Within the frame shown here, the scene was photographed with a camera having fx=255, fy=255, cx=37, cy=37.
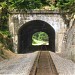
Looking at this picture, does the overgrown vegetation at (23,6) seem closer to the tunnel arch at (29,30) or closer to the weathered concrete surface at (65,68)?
the tunnel arch at (29,30)

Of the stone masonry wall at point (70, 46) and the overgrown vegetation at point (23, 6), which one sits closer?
the stone masonry wall at point (70, 46)

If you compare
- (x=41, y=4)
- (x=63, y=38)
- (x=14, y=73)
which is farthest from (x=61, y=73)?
(x=41, y=4)

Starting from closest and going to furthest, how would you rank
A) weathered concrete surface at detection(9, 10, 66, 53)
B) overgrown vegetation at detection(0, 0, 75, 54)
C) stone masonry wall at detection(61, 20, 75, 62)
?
stone masonry wall at detection(61, 20, 75, 62) → overgrown vegetation at detection(0, 0, 75, 54) → weathered concrete surface at detection(9, 10, 66, 53)

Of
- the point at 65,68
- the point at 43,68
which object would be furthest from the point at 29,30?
the point at 65,68

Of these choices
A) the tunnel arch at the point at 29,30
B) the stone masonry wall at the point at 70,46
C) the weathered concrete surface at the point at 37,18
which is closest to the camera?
the stone masonry wall at the point at 70,46

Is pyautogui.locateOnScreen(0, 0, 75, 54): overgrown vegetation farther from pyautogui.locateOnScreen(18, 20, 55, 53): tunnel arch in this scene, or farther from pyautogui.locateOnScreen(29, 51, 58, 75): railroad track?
pyautogui.locateOnScreen(29, 51, 58, 75): railroad track

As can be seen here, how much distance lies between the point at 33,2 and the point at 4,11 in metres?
3.13

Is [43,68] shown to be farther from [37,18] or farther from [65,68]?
[37,18]

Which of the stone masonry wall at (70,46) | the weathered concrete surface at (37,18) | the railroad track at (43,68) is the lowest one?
the railroad track at (43,68)

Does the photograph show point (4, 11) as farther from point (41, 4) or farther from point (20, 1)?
point (41, 4)

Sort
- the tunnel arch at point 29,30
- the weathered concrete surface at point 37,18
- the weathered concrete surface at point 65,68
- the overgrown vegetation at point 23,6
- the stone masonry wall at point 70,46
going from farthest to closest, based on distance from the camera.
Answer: the tunnel arch at point 29,30 → the weathered concrete surface at point 37,18 → the overgrown vegetation at point 23,6 → the stone masonry wall at point 70,46 → the weathered concrete surface at point 65,68

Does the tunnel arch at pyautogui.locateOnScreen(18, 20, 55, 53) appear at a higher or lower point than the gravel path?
higher

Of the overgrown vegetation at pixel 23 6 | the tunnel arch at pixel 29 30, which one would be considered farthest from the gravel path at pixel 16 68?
the tunnel arch at pixel 29 30

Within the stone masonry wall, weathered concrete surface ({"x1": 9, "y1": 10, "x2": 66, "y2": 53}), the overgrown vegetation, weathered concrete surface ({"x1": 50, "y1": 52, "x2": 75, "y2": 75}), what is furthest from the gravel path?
weathered concrete surface ({"x1": 9, "y1": 10, "x2": 66, "y2": 53})
